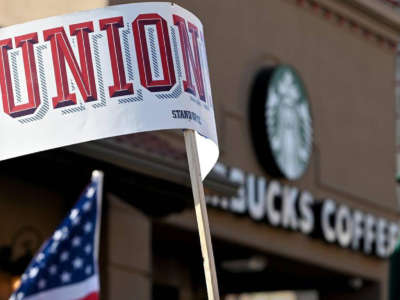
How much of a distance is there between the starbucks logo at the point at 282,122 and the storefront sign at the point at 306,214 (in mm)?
248

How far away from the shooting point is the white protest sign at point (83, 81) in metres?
5.96

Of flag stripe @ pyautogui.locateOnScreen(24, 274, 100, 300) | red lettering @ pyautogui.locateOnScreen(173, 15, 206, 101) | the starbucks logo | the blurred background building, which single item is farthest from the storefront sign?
red lettering @ pyautogui.locateOnScreen(173, 15, 206, 101)

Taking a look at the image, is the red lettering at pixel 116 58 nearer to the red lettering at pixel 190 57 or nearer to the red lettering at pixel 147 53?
the red lettering at pixel 147 53

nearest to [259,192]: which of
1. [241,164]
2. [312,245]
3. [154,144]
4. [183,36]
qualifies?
[241,164]

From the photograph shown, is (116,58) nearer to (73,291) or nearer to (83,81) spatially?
(83,81)

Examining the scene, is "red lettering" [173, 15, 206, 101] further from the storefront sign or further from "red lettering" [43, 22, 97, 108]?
the storefront sign

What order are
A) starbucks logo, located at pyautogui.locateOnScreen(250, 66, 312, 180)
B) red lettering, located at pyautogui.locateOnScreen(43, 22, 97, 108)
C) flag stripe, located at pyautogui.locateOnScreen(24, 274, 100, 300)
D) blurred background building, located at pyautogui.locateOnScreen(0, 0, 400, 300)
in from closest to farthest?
red lettering, located at pyautogui.locateOnScreen(43, 22, 97, 108) → flag stripe, located at pyautogui.locateOnScreen(24, 274, 100, 300) → blurred background building, located at pyautogui.locateOnScreen(0, 0, 400, 300) → starbucks logo, located at pyautogui.locateOnScreen(250, 66, 312, 180)

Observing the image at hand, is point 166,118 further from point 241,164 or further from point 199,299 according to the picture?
point 199,299

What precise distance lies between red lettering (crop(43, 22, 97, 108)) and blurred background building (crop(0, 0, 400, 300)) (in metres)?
4.53

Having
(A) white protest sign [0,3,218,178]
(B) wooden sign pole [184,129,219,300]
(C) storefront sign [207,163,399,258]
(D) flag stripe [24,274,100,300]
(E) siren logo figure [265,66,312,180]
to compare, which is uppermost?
(A) white protest sign [0,3,218,178]

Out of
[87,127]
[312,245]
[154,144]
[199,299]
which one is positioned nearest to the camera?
[87,127]

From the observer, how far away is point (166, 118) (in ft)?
20.0

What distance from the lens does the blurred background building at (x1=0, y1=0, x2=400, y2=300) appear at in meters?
11.5

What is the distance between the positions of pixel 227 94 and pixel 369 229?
3001 millimetres
